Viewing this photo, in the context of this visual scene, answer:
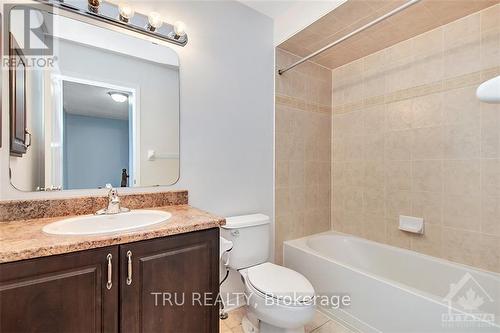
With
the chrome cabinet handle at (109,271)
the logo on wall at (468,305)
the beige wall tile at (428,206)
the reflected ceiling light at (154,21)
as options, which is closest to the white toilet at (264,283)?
the logo on wall at (468,305)

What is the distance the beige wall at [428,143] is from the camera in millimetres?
1604

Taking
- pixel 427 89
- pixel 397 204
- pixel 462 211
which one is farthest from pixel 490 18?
pixel 397 204

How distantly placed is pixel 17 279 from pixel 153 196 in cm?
74

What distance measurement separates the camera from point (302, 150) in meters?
2.30

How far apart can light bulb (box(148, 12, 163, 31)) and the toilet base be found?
6.56 ft

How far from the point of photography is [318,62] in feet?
7.82

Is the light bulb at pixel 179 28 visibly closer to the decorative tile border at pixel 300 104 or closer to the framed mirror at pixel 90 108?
the framed mirror at pixel 90 108

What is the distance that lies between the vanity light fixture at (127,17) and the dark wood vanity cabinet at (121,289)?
1.25 m

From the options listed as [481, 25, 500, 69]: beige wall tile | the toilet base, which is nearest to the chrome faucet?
the toilet base

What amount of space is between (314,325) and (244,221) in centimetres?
88

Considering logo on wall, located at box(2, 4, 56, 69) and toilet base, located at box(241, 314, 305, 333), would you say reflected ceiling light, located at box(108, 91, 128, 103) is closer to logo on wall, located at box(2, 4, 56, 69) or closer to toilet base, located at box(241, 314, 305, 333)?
logo on wall, located at box(2, 4, 56, 69)

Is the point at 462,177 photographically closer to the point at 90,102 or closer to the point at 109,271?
the point at 109,271

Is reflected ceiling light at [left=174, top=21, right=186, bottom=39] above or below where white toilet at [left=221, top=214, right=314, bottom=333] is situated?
above

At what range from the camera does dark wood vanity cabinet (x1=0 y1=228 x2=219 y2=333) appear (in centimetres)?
80
